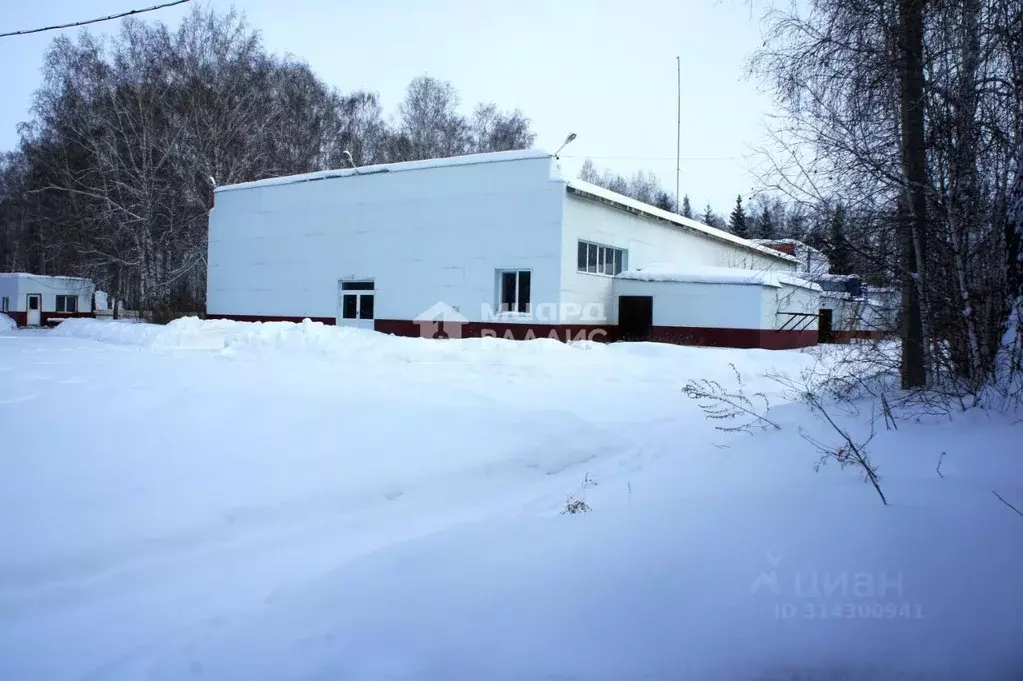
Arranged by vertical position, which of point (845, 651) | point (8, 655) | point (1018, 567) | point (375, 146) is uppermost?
point (375, 146)

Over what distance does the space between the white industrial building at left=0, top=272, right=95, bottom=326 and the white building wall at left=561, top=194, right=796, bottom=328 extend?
32.0 metres

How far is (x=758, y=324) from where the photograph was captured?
21953 mm

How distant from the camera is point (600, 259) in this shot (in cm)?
2236

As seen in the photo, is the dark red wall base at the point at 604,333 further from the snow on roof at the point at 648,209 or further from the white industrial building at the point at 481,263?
the snow on roof at the point at 648,209

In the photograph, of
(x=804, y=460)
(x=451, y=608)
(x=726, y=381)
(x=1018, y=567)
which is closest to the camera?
(x=1018, y=567)

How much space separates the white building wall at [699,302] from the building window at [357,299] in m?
8.72

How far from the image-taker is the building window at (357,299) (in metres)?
23.5

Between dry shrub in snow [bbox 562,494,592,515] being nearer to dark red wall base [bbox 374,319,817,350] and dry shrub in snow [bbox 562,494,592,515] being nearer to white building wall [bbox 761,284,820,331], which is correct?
dark red wall base [bbox 374,319,817,350]

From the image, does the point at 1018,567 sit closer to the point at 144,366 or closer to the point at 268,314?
the point at 144,366

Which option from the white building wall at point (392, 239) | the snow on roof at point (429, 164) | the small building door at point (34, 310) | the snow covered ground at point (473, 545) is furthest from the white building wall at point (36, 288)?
the snow covered ground at point (473, 545)

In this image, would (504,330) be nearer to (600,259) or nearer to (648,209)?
(600,259)

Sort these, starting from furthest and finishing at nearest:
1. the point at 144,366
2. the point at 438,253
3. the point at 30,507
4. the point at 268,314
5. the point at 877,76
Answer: the point at 268,314
the point at 438,253
the point at 144,366
the point at 877,76
the point at 30,507

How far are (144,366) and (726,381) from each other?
1083 centimetres

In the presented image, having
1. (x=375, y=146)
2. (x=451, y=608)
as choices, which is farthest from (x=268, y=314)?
(x=451, y=608)
